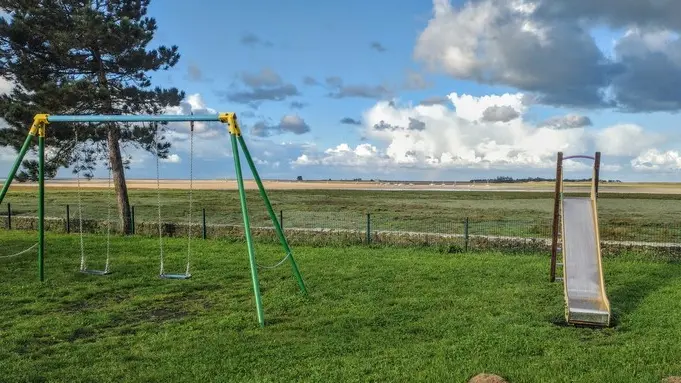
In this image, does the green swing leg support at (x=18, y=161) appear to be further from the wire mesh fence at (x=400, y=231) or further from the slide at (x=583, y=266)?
the slide at (x=583, y=266)

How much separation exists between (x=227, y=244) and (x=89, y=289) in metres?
6.62

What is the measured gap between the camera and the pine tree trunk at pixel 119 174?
1917 centimetres

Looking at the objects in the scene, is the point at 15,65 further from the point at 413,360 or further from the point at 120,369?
the point at 413,360

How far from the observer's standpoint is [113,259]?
44.7 feet

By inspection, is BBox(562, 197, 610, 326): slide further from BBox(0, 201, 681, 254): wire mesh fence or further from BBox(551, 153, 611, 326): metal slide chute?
BBox(0, 201, 681, 254): wire mesh fence

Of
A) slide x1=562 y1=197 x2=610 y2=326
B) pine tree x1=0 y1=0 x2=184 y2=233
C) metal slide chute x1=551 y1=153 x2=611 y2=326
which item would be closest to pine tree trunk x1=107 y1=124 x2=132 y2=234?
pine tree x1=0 y1=0 x2=184 y2=233

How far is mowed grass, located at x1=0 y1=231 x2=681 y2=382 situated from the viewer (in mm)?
5676

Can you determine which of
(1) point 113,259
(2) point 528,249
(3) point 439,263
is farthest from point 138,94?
(2) point 528,249

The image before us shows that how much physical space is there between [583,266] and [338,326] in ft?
14.7

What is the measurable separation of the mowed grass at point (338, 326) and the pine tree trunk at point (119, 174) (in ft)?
22.7

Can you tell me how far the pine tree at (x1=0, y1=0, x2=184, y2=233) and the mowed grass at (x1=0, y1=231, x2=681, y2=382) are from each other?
725 cm

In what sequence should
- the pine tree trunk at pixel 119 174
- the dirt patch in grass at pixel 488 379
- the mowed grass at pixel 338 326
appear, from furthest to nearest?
the pine tree trunk at pixel 119 174, the mowed grass at pixel 338 326, the dirt patch in grass at pixel 488 379

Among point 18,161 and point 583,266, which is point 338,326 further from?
point 18,161

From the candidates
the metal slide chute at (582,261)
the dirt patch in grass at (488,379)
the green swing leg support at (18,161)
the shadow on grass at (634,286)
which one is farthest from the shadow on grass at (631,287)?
the green swing leg support at (18,161)
